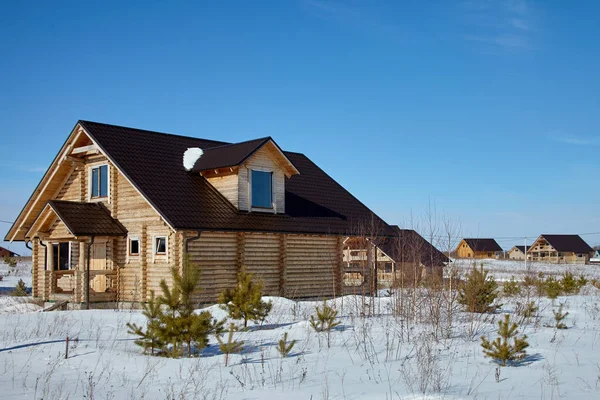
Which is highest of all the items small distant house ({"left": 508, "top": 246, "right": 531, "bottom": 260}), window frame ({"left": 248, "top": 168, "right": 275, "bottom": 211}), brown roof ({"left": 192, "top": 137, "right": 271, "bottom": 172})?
brown roof ({"left": 192, "top": 137, "right": 271, "bottom": 172})

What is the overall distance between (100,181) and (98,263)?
3155mm

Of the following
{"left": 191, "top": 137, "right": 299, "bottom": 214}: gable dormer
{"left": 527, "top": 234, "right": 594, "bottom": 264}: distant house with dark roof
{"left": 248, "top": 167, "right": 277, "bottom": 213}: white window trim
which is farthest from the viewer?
{"left": 527, "top": 234, "right": 594, "bottom": 264}: distant house with dark roof

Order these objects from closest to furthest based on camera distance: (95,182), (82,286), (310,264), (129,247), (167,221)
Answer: (167,221)
(82,286)
(129,247)
(95,182)
(310,264)

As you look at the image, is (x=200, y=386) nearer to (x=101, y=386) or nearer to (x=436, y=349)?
(x=101, y=386)

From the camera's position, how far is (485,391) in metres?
9.01

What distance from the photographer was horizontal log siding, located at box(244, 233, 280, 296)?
23.3 metres

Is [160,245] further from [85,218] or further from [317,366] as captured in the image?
[317,366]

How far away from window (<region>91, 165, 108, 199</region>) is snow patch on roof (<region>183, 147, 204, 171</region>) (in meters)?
3.03

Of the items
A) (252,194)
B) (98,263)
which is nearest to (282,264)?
(252,194)

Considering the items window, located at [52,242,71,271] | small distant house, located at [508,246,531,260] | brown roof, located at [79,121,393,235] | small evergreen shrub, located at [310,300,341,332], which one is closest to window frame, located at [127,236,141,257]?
brown roof, located at [79,121,393,235]

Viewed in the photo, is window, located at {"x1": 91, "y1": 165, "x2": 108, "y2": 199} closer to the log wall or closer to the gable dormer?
the gable dormer

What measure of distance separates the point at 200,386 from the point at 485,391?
13.4ft

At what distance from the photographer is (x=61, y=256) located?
27.0 metres

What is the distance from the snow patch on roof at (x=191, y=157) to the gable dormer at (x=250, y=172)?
17 cm
